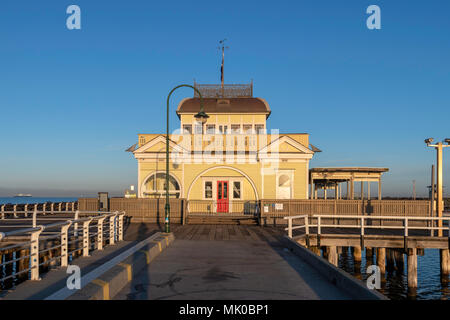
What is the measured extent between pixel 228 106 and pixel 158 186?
1014 cm

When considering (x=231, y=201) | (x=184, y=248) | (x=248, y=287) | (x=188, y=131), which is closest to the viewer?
(x=248, y=287)

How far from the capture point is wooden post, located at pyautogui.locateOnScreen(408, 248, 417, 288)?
55.8ft

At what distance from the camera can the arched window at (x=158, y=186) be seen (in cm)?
2842

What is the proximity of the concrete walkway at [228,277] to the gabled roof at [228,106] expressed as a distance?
20.5 m

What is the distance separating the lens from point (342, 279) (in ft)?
25.5

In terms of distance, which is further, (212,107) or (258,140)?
(212,107)

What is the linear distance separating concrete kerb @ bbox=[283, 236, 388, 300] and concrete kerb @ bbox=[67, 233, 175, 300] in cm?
478

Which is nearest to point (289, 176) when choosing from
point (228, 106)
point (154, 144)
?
point (228, 106)

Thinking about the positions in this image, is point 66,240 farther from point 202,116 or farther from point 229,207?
point 229,207

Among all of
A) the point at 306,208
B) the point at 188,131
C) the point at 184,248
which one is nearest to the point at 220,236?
the point at 184,248

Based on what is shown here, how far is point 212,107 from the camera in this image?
108 ft

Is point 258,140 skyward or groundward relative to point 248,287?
skyward
